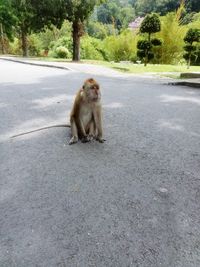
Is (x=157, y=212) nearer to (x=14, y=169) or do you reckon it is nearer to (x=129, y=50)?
(x=14, y=169)

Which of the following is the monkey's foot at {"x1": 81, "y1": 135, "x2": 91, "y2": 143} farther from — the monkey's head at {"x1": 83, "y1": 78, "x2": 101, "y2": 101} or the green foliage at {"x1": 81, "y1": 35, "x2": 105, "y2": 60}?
the green foliage at {"x1": 81, "y1": 35, "x2": 105, "y2": 60}

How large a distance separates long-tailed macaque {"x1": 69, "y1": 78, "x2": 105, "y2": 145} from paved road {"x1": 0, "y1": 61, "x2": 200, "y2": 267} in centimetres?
15

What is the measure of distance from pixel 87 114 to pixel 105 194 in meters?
1.56

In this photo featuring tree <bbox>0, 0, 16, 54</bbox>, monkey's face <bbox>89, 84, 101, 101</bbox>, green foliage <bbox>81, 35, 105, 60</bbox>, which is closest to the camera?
monkey's face <bbox>89, 84, 101, 101</bbox>

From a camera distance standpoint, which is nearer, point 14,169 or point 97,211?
point 97,211

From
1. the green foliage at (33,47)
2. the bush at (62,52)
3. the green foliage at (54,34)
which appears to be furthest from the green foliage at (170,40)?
the green foliage at (54,34)

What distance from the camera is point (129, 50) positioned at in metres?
33.5

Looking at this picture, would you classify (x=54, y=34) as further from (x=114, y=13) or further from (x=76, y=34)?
(x=114, y=13)

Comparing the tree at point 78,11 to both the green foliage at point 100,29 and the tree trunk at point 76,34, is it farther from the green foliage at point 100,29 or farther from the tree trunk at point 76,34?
the green foliage at point 100,29

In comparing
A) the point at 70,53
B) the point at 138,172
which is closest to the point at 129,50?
the point at 70,53

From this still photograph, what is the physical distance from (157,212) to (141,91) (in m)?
7.40

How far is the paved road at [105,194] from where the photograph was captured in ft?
10.8

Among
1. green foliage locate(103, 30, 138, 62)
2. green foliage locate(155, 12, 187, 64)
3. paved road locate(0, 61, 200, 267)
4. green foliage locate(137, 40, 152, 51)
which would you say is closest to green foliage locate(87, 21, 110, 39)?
green foliage locate(103, 30, 138, 62)

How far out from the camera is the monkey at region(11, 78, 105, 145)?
5.21 meters
